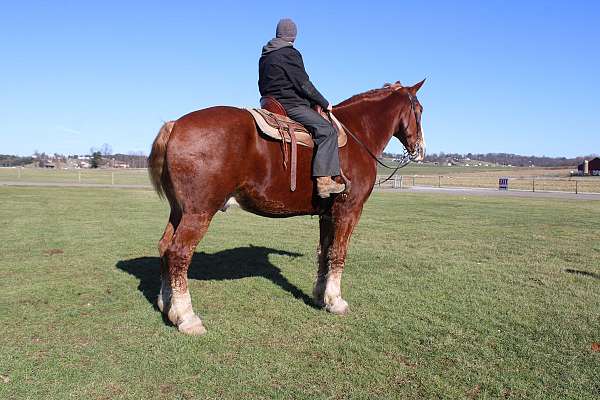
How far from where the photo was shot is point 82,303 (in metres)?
6.61

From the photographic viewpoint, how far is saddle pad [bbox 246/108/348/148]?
574cm

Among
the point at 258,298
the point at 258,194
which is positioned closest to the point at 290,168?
the point at 258,194

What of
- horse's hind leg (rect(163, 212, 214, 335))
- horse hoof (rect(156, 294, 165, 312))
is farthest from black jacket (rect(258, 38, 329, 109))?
horse hoof (rect(156, 294, 165, 312))

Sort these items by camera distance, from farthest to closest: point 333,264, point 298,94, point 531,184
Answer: point 531,184 → point 333,264 → point 298,94

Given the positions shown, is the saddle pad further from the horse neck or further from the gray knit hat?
the gray knit hat

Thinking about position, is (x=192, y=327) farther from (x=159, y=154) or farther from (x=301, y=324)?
(x=159, y=154)

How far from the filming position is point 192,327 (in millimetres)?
5500

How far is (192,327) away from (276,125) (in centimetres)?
254

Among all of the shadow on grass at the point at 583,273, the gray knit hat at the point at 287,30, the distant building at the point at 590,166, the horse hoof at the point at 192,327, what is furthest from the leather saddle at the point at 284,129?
the distant building at the point at 590,166

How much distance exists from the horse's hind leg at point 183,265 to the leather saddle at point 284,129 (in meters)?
1.15

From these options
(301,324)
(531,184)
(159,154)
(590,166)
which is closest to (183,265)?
(159,154)

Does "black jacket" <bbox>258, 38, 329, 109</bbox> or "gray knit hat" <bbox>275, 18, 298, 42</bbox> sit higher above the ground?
"gray knit hat" <bbox>275, 18, 298, 42</bbox>

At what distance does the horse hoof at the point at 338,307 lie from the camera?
628 centimetres

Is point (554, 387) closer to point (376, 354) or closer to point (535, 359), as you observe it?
point (535, 359)
